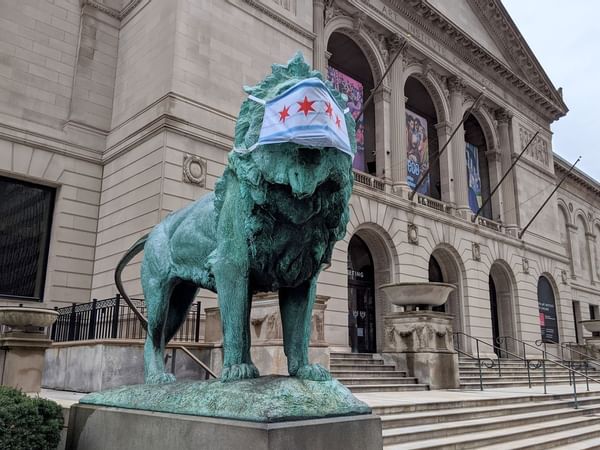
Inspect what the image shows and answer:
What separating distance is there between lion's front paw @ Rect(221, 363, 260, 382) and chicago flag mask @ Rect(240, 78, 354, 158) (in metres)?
1.28

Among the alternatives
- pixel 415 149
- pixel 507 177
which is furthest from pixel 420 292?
pixel 507 177

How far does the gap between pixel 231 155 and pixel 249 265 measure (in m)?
0.70

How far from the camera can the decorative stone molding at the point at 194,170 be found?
1600cm

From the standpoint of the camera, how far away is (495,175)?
3297cm

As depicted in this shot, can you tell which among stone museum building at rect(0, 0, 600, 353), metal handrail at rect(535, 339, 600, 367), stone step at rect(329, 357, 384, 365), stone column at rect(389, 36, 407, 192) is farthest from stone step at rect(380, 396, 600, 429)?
metal handrail at rect(535, 339, 600, 367)

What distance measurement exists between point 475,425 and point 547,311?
26.9m

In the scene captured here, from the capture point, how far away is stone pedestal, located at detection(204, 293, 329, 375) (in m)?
10.5

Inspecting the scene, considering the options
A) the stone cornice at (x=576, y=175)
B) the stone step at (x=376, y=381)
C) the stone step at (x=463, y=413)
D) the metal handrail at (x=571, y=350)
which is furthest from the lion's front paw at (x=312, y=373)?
the stone cornice at (x=576, y=175)

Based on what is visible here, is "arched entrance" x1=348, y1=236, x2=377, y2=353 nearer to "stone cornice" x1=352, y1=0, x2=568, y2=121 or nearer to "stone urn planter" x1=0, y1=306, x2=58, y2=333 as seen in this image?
"stone cornice" x1=352, y1=0, x2=568, y2=121

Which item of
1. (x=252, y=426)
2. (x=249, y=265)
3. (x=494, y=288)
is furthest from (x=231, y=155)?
(x=494, y=288)

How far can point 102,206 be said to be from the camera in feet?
59.0

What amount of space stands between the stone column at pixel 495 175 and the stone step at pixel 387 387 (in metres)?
20.0

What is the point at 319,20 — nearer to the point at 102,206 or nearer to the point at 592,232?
the point at 102,206

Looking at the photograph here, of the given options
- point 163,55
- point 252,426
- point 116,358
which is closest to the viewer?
point 252,426
